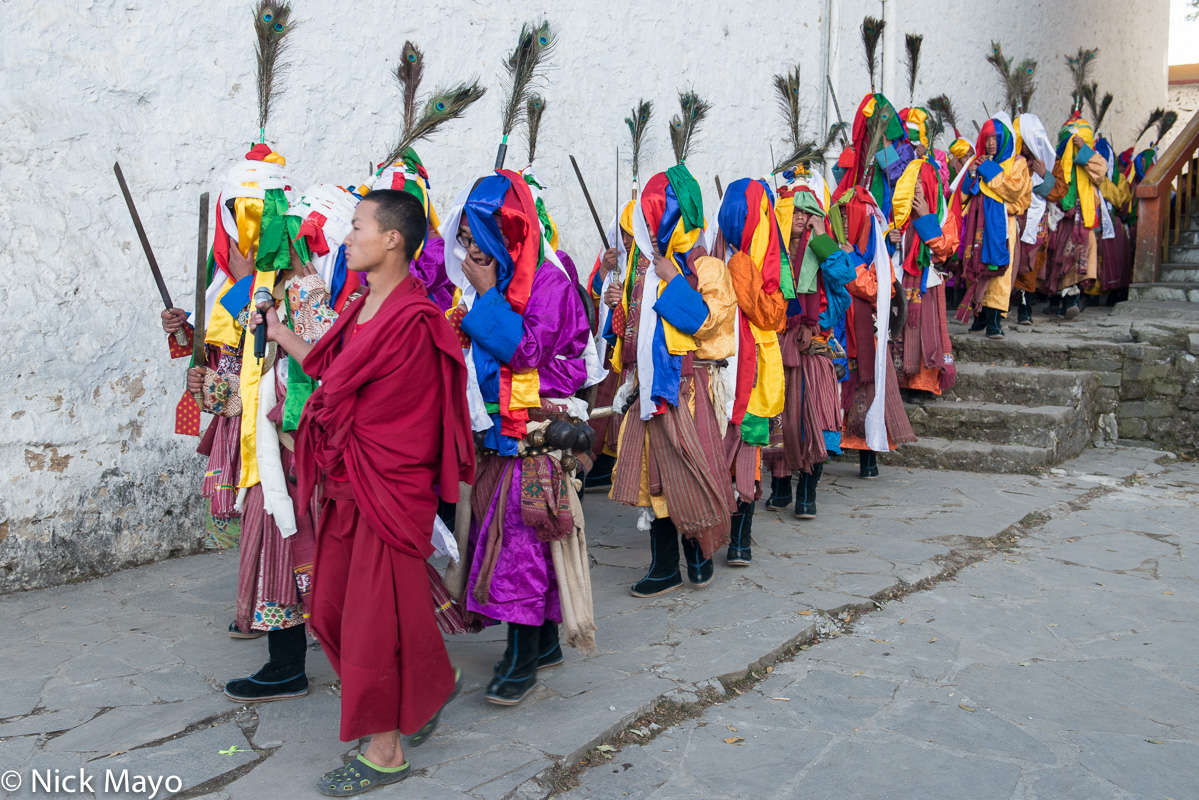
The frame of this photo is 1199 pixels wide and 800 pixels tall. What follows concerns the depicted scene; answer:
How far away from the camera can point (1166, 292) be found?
1016cm

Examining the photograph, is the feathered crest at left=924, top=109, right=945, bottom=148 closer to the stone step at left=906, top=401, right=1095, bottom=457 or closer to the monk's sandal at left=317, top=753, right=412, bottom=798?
the stone step at left=906, top=401, right=1095, bottom=457

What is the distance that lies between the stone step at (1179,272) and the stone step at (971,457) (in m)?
4.22

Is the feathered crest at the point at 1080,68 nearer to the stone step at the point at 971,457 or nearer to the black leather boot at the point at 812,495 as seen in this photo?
the stone step at the point at 971,457

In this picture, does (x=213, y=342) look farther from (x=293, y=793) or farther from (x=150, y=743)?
(x=293, y=793)

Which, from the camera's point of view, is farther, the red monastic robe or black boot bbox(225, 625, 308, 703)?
black boot bbox(225, 625, 308, 703)

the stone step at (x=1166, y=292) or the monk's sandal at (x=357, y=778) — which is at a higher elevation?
the stone step at (x=1166, y=292)

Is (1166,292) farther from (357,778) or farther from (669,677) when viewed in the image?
(357,778)

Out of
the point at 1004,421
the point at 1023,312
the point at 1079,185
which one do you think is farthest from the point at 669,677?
the point at 1079,185

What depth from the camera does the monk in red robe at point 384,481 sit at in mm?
2768

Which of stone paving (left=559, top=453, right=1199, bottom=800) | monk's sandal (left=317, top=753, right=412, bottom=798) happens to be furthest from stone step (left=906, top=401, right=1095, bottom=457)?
monk's sandal (left=317, top=753, right=412, bottom=798)

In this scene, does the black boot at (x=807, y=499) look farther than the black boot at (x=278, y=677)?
Yes

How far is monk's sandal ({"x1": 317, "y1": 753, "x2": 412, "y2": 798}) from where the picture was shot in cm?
279

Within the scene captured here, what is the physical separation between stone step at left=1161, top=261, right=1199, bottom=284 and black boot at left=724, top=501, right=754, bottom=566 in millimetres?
7731

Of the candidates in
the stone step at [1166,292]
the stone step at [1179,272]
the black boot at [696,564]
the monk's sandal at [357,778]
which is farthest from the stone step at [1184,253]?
the monk's sandal at [357,778]
